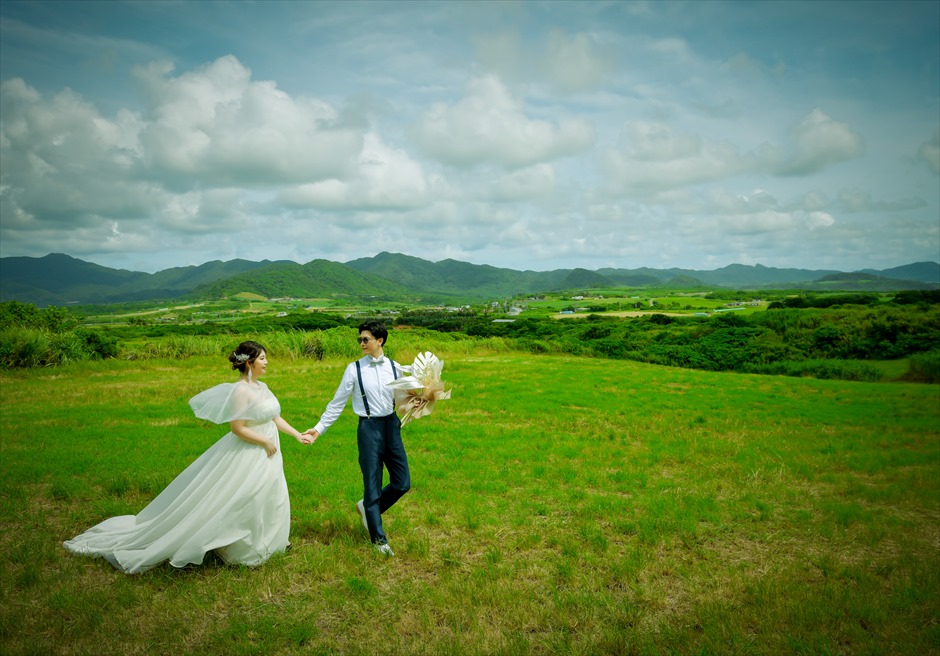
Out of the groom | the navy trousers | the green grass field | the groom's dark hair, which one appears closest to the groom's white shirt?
the groom

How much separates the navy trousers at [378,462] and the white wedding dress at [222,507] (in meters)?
1.00

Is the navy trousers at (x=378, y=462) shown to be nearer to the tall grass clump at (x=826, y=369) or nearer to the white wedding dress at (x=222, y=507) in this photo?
the white wedding dress at (x=222, y=507)

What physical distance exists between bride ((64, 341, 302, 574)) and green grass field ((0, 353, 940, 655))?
0.70ft

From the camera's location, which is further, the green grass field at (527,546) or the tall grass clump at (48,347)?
the tall grass clump at (48,347)

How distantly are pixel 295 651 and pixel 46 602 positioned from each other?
2.72 meters

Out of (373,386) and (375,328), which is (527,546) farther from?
(375,328)

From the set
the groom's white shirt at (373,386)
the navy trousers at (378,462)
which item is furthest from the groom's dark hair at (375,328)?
the navy trousers at (378,462)

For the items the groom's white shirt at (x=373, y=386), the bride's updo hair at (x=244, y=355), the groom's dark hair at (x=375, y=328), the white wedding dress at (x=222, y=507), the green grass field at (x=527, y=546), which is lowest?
the green grass field at (x=527, y=546)

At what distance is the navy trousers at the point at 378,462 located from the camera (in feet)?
19.0

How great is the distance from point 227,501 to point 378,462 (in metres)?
1.67

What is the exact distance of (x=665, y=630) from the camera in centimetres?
444

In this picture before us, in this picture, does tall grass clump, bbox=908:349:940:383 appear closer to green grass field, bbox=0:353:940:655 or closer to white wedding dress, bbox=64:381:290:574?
green grass field, bbox=0:353:940:655

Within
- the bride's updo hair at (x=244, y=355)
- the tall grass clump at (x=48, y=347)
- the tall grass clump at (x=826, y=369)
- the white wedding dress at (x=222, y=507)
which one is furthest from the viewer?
the tall grass clump at (x=826, y=369)

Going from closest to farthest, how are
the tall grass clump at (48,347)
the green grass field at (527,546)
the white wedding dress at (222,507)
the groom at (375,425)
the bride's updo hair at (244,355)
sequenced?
the green grass field at (527,546) < the white wedding dress at (222,507) < the bride's updo hair at (244,355) < the groom at (375,425) < the tall grass clump at (48,347)
